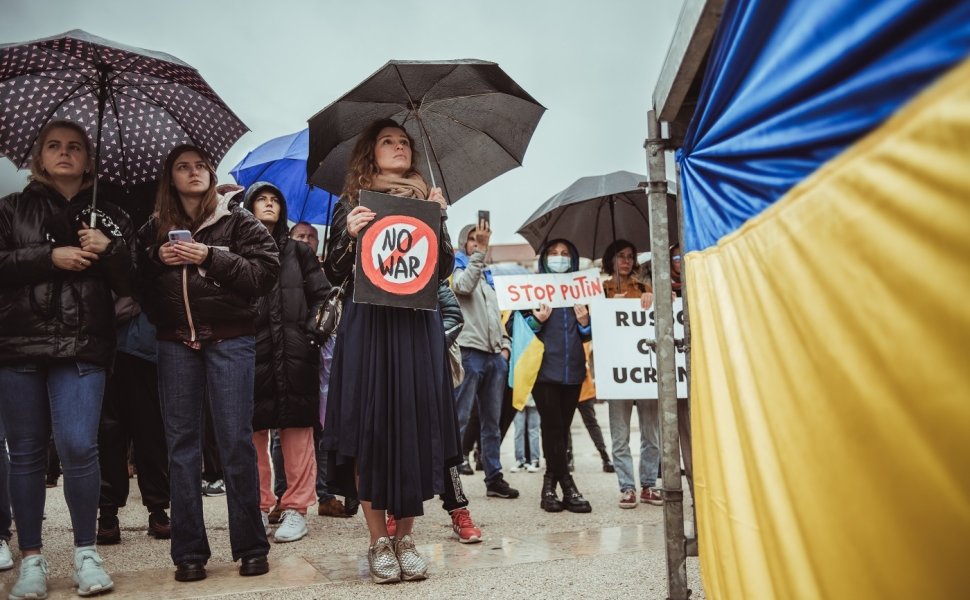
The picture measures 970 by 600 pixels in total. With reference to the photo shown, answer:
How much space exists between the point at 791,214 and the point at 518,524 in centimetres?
441

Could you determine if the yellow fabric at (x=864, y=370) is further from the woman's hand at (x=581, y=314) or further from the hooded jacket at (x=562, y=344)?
→ the woman's hand at (x=581, y=314)

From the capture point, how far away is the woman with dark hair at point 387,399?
3.88m

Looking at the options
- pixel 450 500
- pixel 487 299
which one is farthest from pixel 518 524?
pixel 487 299

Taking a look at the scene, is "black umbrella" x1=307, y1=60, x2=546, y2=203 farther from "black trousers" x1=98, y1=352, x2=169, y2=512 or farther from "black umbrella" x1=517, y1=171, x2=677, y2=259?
"black umbrella" x1=517, y1=171, x2=677, y2=259

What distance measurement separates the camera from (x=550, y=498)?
245 inches

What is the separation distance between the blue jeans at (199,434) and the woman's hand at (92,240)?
1.85 feet

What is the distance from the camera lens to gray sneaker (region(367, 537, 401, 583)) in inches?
151

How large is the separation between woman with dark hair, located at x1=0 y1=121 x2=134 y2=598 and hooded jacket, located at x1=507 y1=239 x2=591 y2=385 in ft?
11.1

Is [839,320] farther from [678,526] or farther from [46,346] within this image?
[46,346]

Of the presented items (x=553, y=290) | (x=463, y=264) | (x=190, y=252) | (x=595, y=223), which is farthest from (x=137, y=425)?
(x=595, y=223)

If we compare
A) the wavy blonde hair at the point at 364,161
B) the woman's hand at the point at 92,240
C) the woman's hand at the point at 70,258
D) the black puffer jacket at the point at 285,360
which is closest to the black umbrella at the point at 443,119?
the wavy blonde hair at the point at 364,161

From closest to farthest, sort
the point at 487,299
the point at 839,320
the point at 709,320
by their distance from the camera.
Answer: the point at 839,320 → the point at 709,320 → the point at 487,299

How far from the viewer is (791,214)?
155 cm

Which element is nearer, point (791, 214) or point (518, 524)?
point (791, 214)
